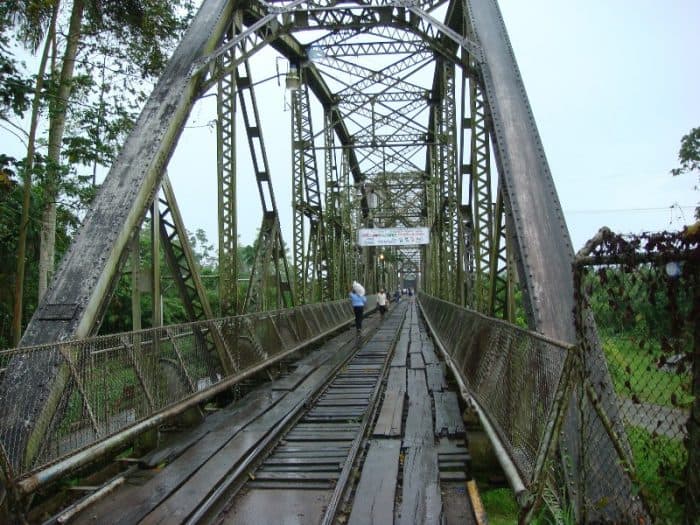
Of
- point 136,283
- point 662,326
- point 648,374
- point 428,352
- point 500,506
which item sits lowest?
point 500,506

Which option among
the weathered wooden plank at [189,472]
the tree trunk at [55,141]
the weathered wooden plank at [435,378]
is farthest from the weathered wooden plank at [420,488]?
the tree trunk at [55,141]

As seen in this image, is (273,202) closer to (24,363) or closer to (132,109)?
(132,109)

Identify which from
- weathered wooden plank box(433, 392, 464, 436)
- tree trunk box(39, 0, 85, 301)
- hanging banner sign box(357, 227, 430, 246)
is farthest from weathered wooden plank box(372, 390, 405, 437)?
hanging banner sign box(357, 227, 430, 246)

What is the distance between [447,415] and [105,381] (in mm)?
4046

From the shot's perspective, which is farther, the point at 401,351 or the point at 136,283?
the point at 401,351

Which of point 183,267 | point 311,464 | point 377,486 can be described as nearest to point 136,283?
point 183,267

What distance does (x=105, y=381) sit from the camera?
5.44m

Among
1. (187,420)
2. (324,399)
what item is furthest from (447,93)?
(187,420)

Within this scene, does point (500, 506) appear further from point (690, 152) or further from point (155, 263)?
point (690, 152)

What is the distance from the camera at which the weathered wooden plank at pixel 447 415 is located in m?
6.77

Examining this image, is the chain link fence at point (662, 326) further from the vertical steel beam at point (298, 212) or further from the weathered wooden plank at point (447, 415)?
the vertical steel beam at point (298, 212)

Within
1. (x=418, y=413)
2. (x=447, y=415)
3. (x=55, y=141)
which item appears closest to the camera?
(x=447, y=415)

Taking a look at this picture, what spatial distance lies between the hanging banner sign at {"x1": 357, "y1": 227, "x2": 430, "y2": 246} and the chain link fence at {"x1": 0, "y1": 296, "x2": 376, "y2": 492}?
26.2 meters

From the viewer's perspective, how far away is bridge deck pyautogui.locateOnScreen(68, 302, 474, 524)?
15.0ft
